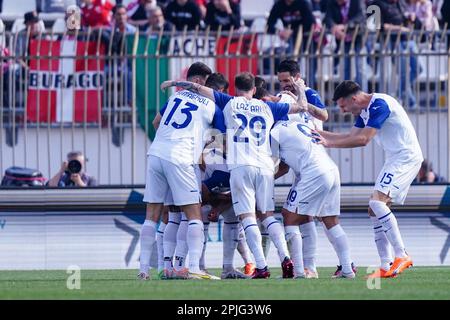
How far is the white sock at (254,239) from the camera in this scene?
1334 cm

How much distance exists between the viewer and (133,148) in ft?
59.0

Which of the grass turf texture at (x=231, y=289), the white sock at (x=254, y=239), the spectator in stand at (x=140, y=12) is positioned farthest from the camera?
the spectator in stand at (x=140, y=12)

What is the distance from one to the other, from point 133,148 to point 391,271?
A: 5504 mm

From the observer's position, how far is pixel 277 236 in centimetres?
1367

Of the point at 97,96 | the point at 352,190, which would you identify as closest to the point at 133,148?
the point at 97,96

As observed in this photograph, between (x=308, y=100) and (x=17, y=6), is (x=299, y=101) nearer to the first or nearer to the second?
(x=308, y=100)

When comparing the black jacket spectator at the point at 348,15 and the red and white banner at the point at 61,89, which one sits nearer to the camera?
the red and white banner at the point at 61,89

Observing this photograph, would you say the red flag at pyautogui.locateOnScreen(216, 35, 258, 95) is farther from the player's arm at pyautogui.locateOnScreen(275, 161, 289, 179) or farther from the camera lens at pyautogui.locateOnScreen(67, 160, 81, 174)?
the player's arm at pyautogui.locateOnScreen(275, 161, 289, 179)

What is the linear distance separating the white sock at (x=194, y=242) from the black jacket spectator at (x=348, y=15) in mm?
7850

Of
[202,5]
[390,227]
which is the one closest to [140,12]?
[202,5]

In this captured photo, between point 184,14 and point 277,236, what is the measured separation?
756cm

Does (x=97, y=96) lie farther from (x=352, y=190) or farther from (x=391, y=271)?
(x=391, y=271)
